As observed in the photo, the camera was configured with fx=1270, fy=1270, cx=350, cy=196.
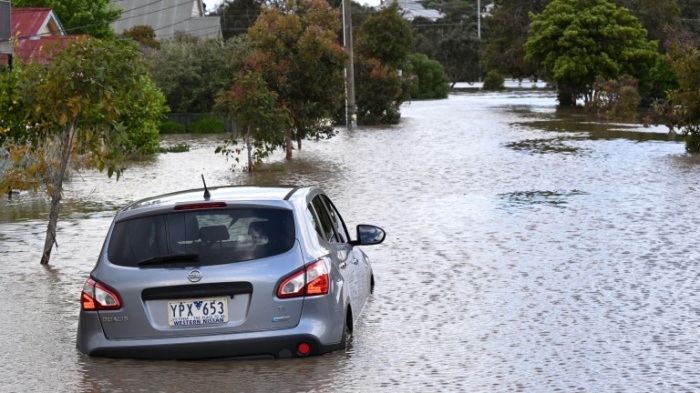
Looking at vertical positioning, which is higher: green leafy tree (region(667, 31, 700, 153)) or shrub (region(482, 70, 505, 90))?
green leafy tree (region(667, 31, 700, 153))

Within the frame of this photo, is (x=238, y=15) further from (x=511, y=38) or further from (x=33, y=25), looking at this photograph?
(x=33, y=25)

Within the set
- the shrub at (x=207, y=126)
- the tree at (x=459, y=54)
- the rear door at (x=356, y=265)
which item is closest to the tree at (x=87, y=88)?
the rear door at (x=356, y=265)

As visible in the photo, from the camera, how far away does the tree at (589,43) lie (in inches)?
2447

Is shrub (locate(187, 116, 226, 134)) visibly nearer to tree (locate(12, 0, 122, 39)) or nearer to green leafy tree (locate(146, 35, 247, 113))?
green leafy tree (locate(146, 35, 247, 113))

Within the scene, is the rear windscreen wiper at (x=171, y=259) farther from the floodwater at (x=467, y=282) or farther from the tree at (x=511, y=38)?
the tree at (x=511, y=38)

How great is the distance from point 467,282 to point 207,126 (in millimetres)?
35404

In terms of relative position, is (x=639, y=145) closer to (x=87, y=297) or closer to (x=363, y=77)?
(x=363, y=77)

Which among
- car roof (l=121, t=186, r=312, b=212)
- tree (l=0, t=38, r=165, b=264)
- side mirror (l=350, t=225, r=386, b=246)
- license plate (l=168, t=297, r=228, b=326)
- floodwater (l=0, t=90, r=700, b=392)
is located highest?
tree (l=0, t=38, r=165, b=264)

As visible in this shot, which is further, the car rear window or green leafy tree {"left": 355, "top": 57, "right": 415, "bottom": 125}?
green leafy tree {"left": 355, "top": 57, "right": 415, "bottom": 125}

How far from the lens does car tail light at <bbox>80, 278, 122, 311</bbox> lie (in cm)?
834

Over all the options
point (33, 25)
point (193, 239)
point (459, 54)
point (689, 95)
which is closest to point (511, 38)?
point (33, 25)

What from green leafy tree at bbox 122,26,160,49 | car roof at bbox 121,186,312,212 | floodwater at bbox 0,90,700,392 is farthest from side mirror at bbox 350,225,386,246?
green leafy tree at bbox 122,26,160,49

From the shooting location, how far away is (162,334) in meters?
8.30

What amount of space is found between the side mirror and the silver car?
1.42 meters
